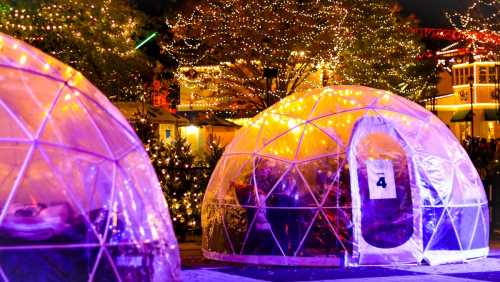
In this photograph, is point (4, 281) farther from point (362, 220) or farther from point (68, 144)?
point (362, 220)

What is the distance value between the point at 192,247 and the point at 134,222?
30.9 ft

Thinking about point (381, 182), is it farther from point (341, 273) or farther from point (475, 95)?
point (475, 95)

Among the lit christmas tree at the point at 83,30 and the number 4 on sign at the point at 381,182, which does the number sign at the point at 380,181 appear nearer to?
the number 4 on sign at the point at 381,182

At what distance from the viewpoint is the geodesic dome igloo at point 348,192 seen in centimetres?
1389

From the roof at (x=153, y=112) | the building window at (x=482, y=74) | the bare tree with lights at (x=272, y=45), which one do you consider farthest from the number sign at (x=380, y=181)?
the building window at (x=482, y=74)

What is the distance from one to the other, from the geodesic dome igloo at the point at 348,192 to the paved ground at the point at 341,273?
0.32 m

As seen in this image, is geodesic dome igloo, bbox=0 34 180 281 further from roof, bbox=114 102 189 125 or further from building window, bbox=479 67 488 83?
building window, bbox=479 67 488 83

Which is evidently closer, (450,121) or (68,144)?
(68,144)

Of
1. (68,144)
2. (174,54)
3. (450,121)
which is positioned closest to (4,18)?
(68,144)

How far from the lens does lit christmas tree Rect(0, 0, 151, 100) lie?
54.8 feet

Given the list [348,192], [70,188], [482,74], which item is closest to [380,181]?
[348,192]

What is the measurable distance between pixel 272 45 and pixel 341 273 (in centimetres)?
1749

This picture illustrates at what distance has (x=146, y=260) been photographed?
796cm

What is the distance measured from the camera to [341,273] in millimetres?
13039
